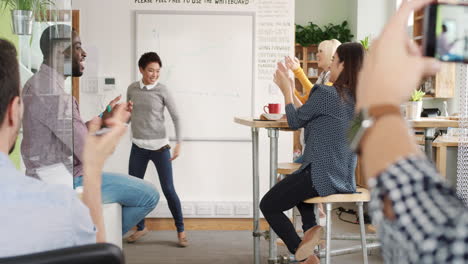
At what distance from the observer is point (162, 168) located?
4301 millimetres

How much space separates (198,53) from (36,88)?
10.8ft

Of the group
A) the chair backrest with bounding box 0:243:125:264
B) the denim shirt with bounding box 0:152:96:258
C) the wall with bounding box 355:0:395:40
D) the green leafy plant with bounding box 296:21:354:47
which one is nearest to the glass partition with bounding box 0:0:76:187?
the denim shirt with bounding box 0:152:96:258

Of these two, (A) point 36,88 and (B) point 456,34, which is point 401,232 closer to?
(B) point 456,34

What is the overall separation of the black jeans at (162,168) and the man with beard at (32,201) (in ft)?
10.5

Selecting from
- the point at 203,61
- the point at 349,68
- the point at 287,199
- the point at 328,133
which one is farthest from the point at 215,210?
the point at 349,68

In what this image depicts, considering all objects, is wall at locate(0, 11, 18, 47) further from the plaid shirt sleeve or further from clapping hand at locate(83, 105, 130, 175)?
the plaid shirt sleeve

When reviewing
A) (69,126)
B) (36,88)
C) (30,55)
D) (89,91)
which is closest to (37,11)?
(30,55)

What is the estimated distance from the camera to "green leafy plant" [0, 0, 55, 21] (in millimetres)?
1700

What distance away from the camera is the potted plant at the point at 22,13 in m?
1.70

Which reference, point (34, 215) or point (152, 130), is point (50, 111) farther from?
point (152, 130)

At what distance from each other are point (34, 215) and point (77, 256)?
12cm

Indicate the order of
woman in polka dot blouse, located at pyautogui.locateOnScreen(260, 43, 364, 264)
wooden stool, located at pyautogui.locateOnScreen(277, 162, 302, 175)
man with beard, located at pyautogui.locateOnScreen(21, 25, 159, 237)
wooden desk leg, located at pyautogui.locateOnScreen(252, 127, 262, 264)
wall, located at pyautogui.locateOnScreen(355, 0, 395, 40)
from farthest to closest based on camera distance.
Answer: wall, located at pyautogui.locateOnScreen(355, 0, 395, 40)
wooden desk leg, located at pyautogui.locateOnScreen(252, 127, 262, 264)
wooden stool, located at pyautogui.locateOnScreen(277, 162, 302, 175)
woman in polka dot blouse, located at pyautogui.locateOnScreen(260, 43, 364, 264)
man with beard, located at pyautogui.locateOnScreen(21, 25, 159, 237)

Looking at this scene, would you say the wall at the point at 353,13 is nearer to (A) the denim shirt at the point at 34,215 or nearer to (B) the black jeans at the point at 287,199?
(B) the black jeans at the point at 287,199

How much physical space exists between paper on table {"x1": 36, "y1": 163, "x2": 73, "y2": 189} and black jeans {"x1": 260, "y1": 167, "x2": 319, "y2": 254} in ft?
4.52
